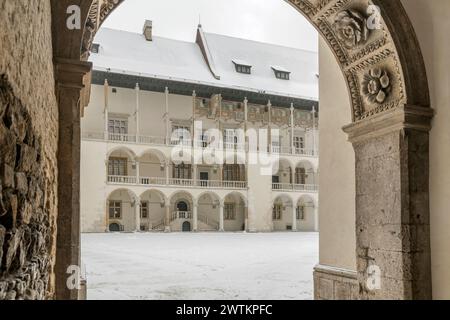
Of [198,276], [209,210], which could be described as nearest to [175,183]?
[209,210]

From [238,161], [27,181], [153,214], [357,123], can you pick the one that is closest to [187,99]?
[238,161]

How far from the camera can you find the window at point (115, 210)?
2845cm

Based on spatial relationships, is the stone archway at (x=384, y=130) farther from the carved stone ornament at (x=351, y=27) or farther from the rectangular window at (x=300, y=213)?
the rectangular window at (x=300, y=213)

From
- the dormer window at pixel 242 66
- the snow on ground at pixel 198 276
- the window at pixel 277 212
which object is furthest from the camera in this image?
the window at pixel 277 212

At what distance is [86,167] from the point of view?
86.9 feet

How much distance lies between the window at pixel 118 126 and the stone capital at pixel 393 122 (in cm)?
2521

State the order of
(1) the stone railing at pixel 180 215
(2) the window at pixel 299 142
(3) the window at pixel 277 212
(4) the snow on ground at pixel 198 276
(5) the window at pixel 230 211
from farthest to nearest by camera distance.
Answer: (2) the window at pixel 299 142 < (3) the window at pixel 277 212 < (5) the window at pixel 230 211 < (1) the stone railing at pixel 180 215 < (4) the snow on ground at pixel 198 276

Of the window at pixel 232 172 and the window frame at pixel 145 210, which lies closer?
the window frame at pixel 145 210

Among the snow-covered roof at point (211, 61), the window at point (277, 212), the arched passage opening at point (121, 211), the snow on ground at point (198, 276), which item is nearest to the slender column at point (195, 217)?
the arched passage opening at point (121, 211)

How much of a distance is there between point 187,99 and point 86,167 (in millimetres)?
8302

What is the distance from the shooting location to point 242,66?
3288 centimetres

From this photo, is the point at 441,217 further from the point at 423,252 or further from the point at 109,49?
the point at 109,49

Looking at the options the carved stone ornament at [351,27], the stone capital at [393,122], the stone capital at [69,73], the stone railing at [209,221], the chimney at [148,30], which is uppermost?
the chimney at [148,30]

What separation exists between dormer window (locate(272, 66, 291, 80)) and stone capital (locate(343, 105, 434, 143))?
29.5m
